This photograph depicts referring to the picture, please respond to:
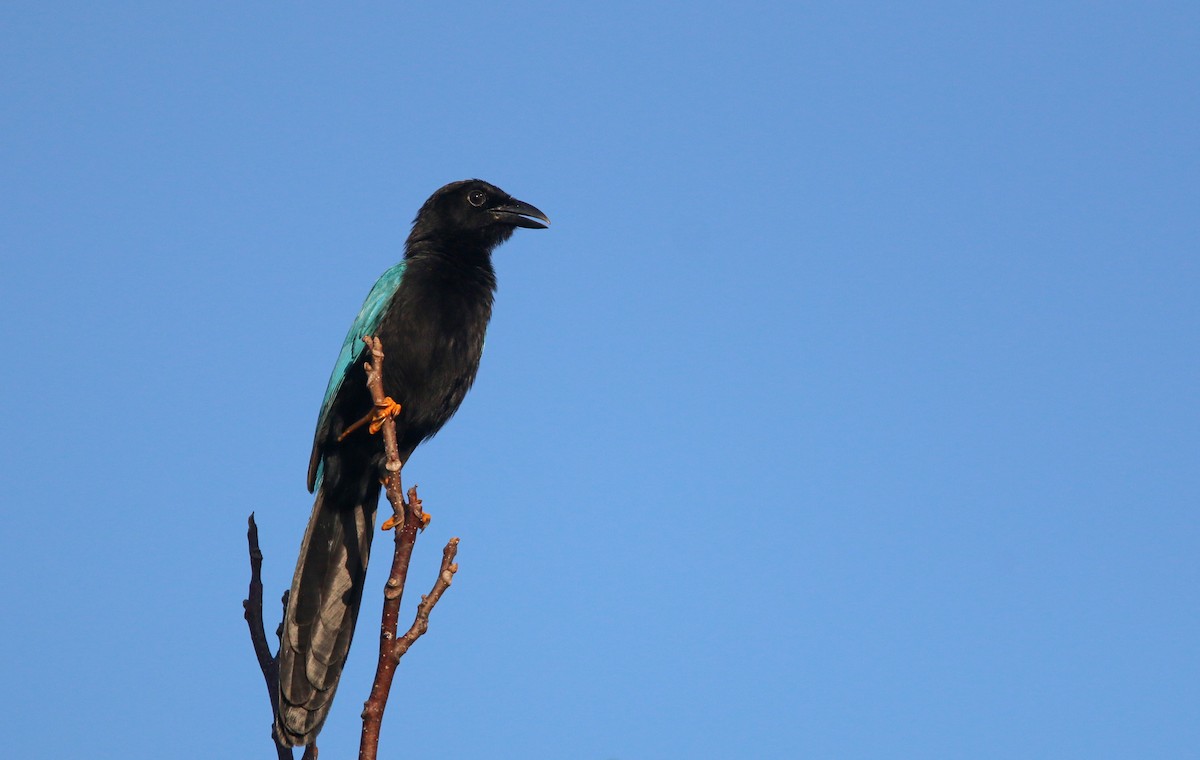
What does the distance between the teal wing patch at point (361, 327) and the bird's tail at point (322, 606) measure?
20.1 inches

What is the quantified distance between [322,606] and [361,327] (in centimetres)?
182

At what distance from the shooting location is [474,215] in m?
6.99

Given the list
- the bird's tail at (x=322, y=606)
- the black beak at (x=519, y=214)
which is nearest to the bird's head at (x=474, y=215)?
the black beak at (x=519, y=214)

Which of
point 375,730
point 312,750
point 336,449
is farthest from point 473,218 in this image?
point 375,730

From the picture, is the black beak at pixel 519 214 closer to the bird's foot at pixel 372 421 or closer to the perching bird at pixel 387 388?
the perching bird at pixel 387 388

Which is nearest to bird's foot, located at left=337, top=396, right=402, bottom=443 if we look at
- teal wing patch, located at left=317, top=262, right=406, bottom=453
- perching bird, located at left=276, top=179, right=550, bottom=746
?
perching bird, located at left=276, top=179, right=550, bottom=746

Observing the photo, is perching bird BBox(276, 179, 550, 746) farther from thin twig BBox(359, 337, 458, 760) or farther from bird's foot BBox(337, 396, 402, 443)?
thin twig BBox(359, 337, 458, 760)

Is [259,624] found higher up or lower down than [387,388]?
lower down

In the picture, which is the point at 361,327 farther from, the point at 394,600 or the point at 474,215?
the point at 394,600

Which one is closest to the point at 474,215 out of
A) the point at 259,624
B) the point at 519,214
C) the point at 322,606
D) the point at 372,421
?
the point at 519,214

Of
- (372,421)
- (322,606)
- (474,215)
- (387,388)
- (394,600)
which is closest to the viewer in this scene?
(394,600)

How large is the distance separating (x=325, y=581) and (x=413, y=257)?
2265mm

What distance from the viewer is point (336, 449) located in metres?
5.79

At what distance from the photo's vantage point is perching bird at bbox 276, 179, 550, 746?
5.00 m
